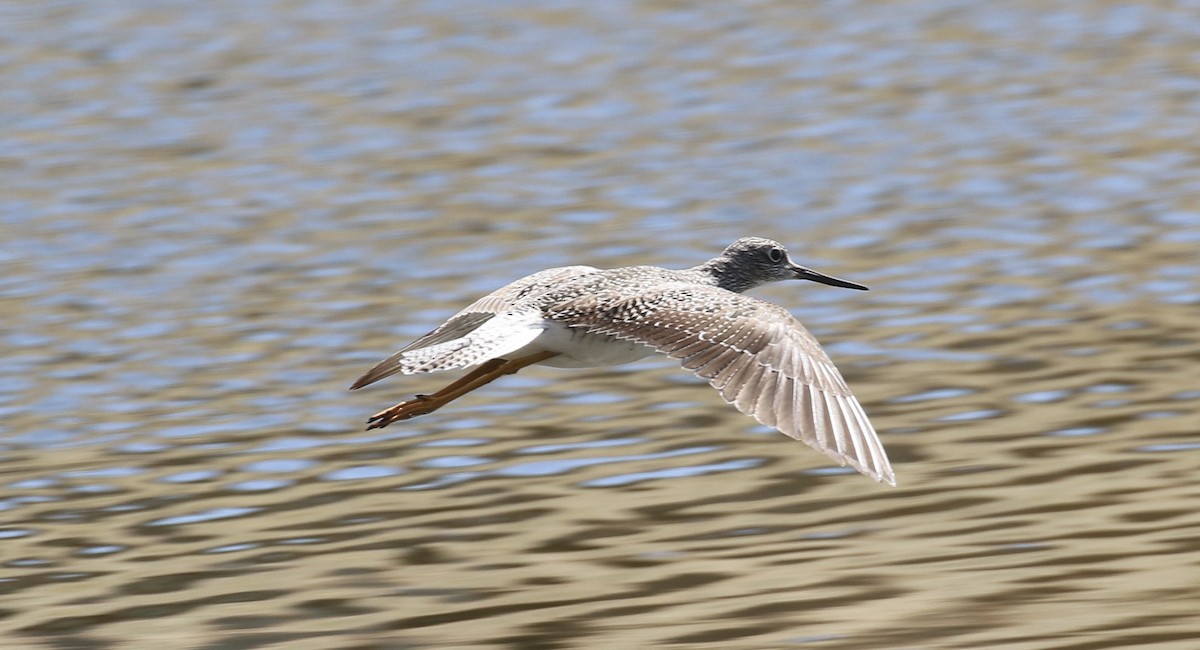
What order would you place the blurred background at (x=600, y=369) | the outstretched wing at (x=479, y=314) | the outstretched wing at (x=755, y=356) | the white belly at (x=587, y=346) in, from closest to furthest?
the outstretched wing at (x=755, y=356), the blurred background at (x=600, y=369), the white belly at (x=587, y=346), the outstretched wing at (x=479, y=314)

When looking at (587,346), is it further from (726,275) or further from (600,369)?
(600,369)

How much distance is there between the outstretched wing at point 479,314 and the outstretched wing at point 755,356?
1.58ft

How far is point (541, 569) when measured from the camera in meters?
7.49

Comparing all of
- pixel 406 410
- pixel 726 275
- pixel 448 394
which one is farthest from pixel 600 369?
pixel 406 410

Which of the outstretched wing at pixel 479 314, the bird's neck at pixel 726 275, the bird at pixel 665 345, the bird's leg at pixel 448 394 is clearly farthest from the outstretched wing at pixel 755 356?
the bird's neck at pixel 726 275

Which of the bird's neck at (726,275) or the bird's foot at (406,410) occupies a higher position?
the bird's neck at (726,275)

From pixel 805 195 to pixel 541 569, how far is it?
769 centimetres

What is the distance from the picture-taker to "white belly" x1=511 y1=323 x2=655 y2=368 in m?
7.67

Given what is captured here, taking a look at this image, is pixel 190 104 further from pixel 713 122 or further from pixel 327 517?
pixel 327 517

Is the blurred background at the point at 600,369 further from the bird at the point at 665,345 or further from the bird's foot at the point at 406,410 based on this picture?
the bird at the point at 665,345

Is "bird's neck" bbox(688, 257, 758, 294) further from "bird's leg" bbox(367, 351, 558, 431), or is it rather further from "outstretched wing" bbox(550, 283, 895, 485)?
"bird's leg" bbox(367, 351, 558, 431)

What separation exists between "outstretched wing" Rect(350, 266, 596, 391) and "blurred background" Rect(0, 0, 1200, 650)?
0.58 m

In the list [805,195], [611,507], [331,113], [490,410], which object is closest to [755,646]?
[611,507]

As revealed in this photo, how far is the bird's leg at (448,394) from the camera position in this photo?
8016 millimetres
